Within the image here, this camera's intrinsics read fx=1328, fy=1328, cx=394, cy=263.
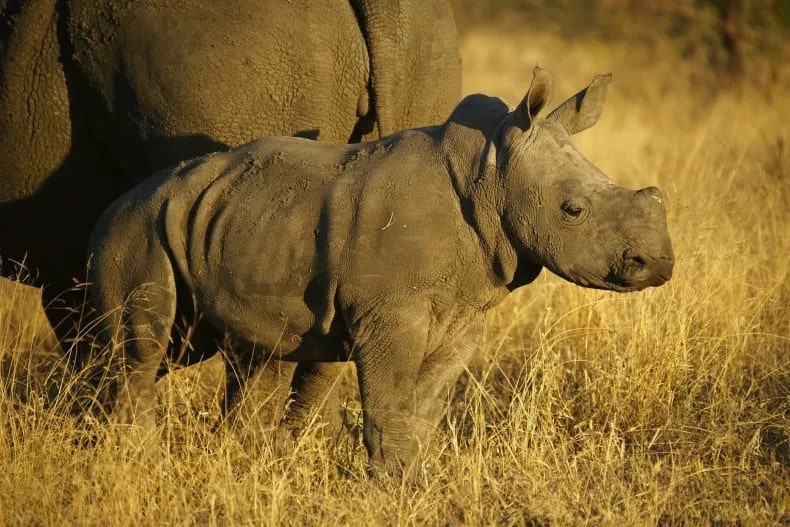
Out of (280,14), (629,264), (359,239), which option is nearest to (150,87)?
(280,14)

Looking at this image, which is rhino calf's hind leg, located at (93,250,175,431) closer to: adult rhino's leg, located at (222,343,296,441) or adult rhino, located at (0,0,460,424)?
adult rhino's leg, located at (222,343,296,441)

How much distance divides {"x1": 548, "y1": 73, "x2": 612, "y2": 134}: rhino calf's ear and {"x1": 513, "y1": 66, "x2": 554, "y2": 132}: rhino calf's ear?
0.13 m

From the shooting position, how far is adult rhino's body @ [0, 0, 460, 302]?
5109mm

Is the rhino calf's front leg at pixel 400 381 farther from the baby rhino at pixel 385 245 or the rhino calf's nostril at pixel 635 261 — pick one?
the rhino calf's nostril at pixel 635 261

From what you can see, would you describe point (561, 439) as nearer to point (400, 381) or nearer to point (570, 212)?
point (400, 381)

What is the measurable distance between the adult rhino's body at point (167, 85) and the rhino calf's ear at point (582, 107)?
109cm

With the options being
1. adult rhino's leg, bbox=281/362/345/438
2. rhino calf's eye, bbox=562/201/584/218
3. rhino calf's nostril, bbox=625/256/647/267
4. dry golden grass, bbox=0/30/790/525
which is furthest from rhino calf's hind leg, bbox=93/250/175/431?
rhino calf's nostril, bbox=625/256/647/267

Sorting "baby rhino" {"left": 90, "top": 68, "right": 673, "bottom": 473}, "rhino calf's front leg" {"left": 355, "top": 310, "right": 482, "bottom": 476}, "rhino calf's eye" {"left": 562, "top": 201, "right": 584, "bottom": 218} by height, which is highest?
"rhino calf's eye" {"left": 562, "top": 201, "right": 584, "bottom": 218}

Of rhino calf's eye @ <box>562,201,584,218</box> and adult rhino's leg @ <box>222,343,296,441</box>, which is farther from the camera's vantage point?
adult rhino's leg @ <box>222,343,296,441</box>

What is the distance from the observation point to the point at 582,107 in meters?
4.47

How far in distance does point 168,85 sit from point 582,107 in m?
1.62

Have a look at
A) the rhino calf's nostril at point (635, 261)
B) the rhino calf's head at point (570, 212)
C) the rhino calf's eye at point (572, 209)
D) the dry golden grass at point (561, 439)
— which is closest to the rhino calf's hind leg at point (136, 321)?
the dry golden grass at point (561, 439)

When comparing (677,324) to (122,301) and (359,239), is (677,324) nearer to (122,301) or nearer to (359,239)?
(359,239)

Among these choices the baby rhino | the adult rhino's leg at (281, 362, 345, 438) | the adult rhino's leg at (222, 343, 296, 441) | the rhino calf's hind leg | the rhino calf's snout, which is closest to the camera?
the rhino calf's snout
